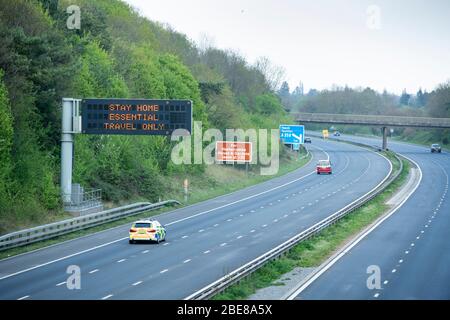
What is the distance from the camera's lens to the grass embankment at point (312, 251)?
106 ft

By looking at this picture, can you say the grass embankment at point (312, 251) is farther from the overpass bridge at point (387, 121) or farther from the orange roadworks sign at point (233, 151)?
the overpass bridge at point (387, 121)

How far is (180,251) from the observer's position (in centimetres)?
4334

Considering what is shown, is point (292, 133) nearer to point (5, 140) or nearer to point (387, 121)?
point (387, 121)

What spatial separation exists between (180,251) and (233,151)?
45.6m

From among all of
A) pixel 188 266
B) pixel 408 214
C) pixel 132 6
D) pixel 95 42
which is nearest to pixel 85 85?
pixel 95 42

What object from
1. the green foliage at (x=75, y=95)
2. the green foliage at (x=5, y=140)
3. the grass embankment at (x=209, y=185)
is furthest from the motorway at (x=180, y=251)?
the green foliage at (x=5, y=140)

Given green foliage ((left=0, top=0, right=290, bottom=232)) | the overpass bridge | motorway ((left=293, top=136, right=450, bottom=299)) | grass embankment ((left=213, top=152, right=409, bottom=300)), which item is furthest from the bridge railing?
motorway ((left=293, top=136, right=450, bottom=299))

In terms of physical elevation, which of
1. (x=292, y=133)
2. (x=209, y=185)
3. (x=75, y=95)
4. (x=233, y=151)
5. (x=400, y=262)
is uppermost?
(x=75, y=95)

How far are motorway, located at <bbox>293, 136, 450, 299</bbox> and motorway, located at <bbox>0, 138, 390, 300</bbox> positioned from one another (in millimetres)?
4297

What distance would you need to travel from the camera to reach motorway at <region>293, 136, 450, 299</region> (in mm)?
32094

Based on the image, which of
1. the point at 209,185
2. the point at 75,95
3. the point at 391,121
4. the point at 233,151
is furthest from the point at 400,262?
the point at 391,121

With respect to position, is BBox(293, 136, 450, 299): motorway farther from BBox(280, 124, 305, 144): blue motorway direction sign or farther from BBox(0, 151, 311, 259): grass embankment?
BBox(280, 124, 305, 144): blue motorway direction sign

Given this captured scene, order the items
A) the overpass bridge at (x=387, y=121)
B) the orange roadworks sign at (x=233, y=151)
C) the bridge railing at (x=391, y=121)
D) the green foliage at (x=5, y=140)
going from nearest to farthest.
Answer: the green foliage at (x=5, y=140) → the orange roadworks sign at (x=233, y=151) → the bridge railing at (x=391, y=121) → the overpass bridge at (x=387, y=121)

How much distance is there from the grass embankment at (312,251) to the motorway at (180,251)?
4.90 ft
